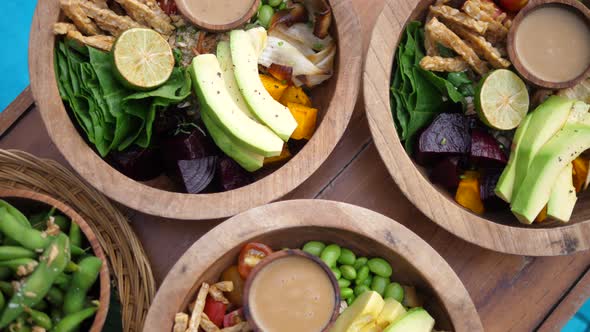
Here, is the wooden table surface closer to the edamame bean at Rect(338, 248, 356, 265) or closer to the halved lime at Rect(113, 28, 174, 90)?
the edamame bean at Rect(338, 248, 356, 265)

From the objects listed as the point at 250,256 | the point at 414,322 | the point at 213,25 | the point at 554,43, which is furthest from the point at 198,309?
the point at 554,43

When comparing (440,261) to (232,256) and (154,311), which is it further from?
(154,311)

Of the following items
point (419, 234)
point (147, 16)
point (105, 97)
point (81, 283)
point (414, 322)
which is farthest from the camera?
point (419, 234)

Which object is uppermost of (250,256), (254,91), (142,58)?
(142,58)

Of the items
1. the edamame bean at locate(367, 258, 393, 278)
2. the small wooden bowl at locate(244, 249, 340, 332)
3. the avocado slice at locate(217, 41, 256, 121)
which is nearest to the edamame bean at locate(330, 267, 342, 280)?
the edamame bean at locate(367, 258, 393, 278)

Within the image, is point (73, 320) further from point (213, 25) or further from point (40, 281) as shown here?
point (213, 25)
